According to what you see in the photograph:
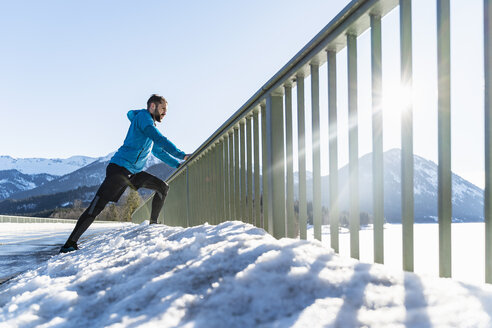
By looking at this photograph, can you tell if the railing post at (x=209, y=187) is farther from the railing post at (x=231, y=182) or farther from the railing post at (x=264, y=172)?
the railing post at (x=264, y=172)

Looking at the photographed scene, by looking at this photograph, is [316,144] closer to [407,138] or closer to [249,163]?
[407,138]

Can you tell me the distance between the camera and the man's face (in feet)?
15.1

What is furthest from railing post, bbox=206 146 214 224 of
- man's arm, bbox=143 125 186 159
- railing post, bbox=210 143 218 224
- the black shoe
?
the black shoe

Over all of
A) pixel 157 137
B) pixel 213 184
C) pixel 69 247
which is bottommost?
pixel 69 247

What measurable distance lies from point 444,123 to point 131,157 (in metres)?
3.61

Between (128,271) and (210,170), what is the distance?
2547 millimetres

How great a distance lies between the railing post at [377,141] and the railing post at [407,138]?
14cm

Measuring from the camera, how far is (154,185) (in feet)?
16.7

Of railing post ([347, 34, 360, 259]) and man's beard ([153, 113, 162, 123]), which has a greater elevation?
man's beard ([153, 113, 162, 123])

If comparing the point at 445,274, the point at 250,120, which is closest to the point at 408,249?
the point at 445,274

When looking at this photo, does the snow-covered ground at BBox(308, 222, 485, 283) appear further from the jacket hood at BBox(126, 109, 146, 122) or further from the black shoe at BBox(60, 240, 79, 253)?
the black shoe at BBox(60, 240, 79, 253)

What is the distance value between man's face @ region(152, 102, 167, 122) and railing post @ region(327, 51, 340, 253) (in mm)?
2901

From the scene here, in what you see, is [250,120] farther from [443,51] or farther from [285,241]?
[443,51]

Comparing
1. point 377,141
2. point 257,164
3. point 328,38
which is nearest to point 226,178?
point 257,164
